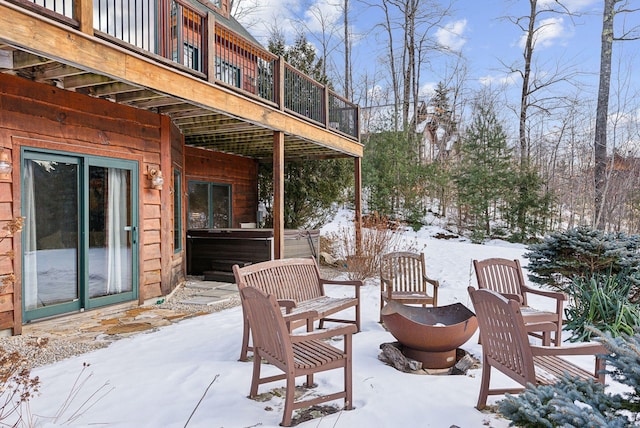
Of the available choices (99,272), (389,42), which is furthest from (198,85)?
(389,42)

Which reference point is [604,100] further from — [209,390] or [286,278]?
[209,390]

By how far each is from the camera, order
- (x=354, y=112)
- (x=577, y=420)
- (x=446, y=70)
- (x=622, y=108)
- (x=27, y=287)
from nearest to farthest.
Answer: (x=577, y=420) → (x=27, y=287) → (x=354, y=112) → (x=622, y=108) → (x=446, y=70)

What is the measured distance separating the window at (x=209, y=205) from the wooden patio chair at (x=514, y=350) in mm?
7447

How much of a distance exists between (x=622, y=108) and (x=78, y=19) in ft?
42.8

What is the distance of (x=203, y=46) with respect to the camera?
15.7ft

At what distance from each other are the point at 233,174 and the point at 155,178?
15.7ft

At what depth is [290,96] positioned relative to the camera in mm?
7234

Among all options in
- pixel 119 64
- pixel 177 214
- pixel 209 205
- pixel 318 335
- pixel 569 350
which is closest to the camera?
pixel 569 350

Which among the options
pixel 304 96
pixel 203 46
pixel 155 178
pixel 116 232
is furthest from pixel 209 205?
pixel 203 46

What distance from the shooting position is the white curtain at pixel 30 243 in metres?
4.28

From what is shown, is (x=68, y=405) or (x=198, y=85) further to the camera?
(x=198, y=85)

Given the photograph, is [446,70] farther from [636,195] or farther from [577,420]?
[577,420]

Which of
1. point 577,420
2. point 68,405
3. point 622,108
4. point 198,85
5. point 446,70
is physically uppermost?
point 446,70

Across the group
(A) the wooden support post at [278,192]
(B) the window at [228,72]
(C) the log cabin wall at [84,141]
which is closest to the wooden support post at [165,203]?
(C) the log cabin wall at [84,141]
